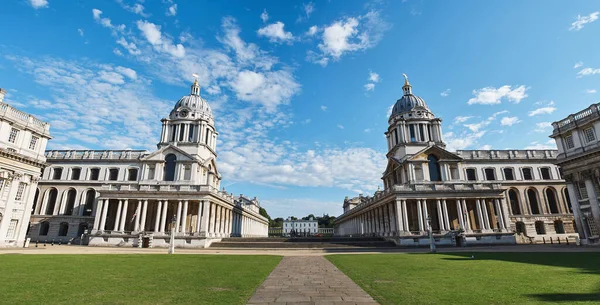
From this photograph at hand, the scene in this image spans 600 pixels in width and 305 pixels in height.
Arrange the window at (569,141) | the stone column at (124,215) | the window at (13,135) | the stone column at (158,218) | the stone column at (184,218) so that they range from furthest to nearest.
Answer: the stone column at (124,215) → the stone column at (158,218) → the stone column at (184,218) → the window at (569,141) → the window at (13,135)

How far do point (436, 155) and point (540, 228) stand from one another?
80.7 ft

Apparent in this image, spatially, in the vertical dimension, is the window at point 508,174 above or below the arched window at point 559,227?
above

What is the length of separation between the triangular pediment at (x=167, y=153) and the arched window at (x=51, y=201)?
2112 centimetres

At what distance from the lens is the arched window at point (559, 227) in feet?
181

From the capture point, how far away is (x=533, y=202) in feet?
190

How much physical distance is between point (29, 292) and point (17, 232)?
3917cm

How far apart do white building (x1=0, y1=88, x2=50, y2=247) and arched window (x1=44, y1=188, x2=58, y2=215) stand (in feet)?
77.4

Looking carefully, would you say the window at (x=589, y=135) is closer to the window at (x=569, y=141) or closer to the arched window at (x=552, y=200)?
the window at (x=569, y=141)

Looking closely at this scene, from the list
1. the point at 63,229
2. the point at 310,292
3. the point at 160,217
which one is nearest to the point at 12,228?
the point at 160,217

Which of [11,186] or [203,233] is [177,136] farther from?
[11,186]

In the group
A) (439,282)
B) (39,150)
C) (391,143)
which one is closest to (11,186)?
(39,150)

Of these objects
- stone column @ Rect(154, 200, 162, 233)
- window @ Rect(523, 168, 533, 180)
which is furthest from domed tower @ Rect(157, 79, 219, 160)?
window @ Rect(523, 168, 533, 180)

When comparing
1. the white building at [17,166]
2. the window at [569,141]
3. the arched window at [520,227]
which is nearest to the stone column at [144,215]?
the white building at [17,166]

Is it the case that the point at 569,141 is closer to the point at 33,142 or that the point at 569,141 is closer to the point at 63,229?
the point at 33,142
